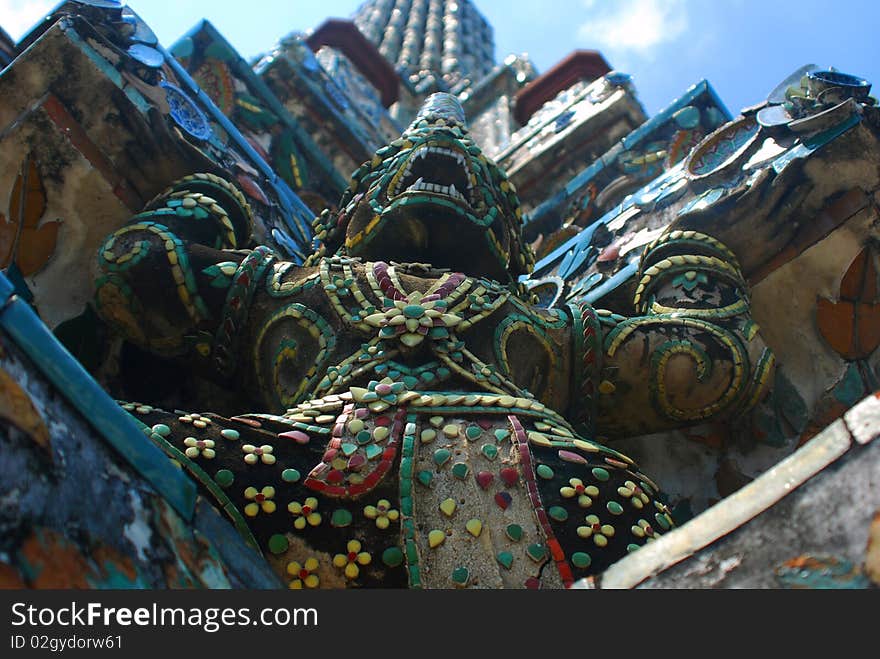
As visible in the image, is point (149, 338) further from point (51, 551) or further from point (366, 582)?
point (51, 551)

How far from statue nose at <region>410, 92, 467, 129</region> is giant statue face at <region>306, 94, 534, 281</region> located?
0.43 ft

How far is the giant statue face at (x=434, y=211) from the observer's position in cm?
413

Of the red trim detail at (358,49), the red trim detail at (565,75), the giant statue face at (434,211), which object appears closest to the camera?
the giant statue face at (434,211)

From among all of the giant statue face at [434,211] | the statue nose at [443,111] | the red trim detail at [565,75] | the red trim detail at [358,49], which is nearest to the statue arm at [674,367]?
the giant statue face at [434,211]

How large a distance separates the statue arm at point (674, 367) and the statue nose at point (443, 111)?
1150 millimetres

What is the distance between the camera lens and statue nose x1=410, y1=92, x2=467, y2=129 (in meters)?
4.59

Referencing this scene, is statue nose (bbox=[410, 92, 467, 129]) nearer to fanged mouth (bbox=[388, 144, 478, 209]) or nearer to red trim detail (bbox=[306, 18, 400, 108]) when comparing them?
fanged mouth (bbox=[388, 144, 478, 209])

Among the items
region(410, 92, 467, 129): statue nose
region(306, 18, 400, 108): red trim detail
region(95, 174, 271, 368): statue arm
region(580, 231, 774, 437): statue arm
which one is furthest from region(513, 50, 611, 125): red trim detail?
region(95, 174, 271, 368): statue arm

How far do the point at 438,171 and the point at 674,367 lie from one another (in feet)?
3.89

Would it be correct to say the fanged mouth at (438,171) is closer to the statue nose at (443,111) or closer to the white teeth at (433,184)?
the white teeth at (433,184)

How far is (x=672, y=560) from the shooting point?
1.87 metres

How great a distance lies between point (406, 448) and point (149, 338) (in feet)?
4.07

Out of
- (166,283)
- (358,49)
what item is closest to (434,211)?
(166,283)

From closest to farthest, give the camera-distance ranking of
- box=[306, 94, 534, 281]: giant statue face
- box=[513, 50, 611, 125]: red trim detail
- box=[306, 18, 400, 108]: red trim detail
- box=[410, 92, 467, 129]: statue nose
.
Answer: box=[306, 94, 534, 281]: giant statue face → box=[410, 92, 467, 129]: statue nose → box=[513, 50, 611, 125]: red trim detail → box=[306, 18, 400, 108]: red trim detail
